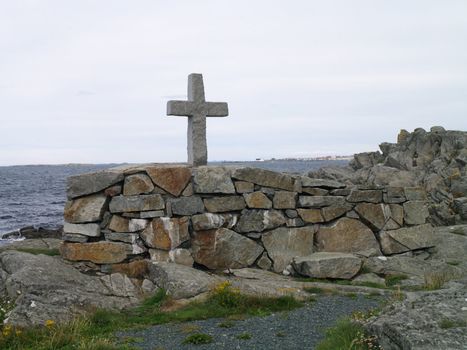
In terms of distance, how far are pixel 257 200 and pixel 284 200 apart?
0.59m

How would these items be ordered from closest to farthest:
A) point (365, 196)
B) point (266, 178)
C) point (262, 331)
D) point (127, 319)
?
1. point (262, 331)
2. point (127, 319)
3. point (266, 178)
4. point (365, 196)

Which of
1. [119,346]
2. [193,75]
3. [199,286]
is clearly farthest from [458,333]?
[193,75]

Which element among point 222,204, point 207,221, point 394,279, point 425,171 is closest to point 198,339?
point 207,221

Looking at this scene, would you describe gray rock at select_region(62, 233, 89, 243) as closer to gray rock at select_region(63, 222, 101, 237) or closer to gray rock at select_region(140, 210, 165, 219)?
gray rock at select_region(63, 222, 101, 237)

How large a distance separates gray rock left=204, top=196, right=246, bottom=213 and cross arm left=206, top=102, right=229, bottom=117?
1858 millimetres

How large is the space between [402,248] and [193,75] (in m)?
5.82

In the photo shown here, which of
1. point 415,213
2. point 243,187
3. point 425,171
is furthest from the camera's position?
point 425,171

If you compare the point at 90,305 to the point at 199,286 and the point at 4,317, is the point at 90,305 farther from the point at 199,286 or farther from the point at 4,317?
the point at 199,286

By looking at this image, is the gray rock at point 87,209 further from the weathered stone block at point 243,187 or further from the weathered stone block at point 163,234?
the weathered stone block at point 243,187

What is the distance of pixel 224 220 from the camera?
35.2ft

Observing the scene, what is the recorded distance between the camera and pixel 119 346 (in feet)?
21.2

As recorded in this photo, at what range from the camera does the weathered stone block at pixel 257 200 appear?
10.9 meters

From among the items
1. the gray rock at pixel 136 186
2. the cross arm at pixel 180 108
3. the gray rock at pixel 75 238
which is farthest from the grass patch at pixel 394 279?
the gray rock at pixel 75 238

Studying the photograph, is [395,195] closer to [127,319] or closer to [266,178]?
[266,178]
